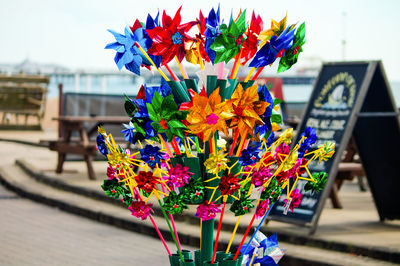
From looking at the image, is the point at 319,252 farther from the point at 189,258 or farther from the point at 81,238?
the point at 189,258

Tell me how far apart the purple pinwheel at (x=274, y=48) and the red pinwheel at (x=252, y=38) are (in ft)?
0.10

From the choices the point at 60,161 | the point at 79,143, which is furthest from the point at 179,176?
the point at 60,161

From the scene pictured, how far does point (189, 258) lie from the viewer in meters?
2.75

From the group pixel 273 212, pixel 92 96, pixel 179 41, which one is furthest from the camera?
pixel 92 96

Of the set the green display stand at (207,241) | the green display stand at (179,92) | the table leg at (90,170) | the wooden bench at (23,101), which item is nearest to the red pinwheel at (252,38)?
the green display stand at (179,92)

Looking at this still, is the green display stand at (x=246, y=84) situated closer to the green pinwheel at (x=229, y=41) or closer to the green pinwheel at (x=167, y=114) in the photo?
the green pinwheel at (x=229, y=41)

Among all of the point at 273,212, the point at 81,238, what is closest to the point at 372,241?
the point at 273,212

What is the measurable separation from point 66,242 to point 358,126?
3323 mm

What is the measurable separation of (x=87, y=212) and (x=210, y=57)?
7565mm

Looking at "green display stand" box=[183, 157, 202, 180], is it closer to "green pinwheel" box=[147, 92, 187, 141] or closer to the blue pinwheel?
"green pinwheel" box=[147, 92, 187, 141]

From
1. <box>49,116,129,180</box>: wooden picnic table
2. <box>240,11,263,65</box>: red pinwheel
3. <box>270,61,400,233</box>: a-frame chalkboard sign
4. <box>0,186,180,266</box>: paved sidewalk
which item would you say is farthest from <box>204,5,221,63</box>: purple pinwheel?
<box>49,116,129,180</box>: wooden picnic table

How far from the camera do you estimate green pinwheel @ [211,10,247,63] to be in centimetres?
248

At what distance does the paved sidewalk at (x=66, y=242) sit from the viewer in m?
7.13

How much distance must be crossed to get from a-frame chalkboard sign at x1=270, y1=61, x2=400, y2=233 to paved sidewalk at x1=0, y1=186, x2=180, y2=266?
1.53 metres
